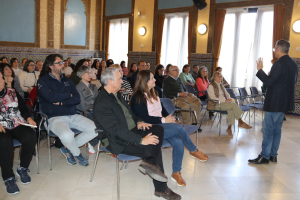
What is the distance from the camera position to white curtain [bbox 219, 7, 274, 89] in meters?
7.29

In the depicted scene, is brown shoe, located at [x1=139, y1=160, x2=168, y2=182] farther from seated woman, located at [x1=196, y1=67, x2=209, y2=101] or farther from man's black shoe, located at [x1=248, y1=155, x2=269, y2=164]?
seated woman, located at [x1=196, y1=67, x2=209, y2=101]

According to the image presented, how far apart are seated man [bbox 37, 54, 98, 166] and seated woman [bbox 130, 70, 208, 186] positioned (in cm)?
75

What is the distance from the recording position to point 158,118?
2.96 meters

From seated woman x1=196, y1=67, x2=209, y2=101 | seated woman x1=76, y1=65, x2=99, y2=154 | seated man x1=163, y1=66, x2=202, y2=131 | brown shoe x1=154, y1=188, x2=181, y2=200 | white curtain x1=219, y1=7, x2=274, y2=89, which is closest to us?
brown shoe x1=154, y1=188, x2=181, y2=200

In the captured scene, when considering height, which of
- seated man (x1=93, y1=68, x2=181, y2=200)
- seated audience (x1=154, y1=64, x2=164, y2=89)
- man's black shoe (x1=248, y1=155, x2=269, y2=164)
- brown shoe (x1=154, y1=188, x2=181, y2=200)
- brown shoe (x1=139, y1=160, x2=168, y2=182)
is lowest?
brown shoe (x1=154, y1=188, x2=181, y2=200)

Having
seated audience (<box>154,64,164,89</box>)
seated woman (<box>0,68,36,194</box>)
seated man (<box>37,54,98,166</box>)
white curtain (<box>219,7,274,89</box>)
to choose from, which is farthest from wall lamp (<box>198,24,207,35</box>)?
seated woman (<box>0,68,36,194</box>)

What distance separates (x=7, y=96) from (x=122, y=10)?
8.12 m

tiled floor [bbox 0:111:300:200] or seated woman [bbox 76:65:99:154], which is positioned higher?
seated woman [bbox 76:65:99:154]

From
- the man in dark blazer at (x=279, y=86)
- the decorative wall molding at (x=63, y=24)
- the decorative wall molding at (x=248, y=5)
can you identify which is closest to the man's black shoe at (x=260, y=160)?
the man in dark blazer at (x=279, y=86)

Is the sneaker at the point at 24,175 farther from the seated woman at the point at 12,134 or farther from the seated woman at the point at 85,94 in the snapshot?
the seated woman at the point at 85,94

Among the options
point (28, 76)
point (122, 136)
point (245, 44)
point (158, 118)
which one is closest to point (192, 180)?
point (158, 118)

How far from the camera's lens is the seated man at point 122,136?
235 centimetres

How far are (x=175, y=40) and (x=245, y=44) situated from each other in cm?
244

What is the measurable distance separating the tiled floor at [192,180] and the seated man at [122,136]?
1.36ft
